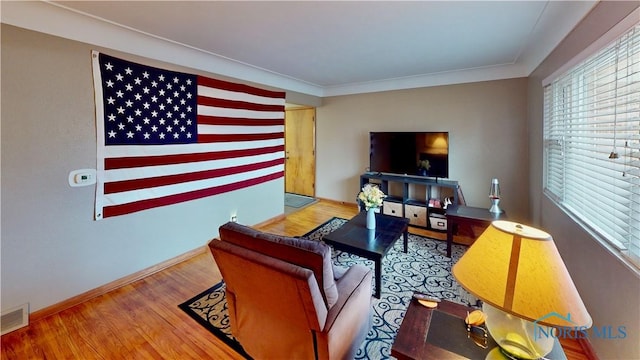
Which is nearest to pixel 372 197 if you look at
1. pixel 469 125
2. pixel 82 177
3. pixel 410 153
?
pixel 410 153

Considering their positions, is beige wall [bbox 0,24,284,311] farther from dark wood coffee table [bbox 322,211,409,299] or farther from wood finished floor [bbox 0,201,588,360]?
dark wood coffee table [bbox 322,211,409,299]

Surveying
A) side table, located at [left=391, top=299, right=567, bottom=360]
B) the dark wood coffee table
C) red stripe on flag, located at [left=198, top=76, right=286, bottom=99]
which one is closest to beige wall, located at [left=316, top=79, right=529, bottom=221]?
red stripe on flag, located at [left=198, top=76, right=286, bottom=99]

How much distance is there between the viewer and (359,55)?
3301mm

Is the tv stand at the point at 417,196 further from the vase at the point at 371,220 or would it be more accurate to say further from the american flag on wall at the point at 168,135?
the american flag on wall at the point at 168,135

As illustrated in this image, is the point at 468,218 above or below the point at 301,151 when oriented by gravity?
below

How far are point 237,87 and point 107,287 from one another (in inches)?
106

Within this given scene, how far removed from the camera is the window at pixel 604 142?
140 centimetres

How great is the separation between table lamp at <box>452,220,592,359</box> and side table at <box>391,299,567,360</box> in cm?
15

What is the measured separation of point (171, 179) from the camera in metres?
2.99

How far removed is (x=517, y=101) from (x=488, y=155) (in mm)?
837

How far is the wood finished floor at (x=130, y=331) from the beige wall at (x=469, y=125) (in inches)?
104

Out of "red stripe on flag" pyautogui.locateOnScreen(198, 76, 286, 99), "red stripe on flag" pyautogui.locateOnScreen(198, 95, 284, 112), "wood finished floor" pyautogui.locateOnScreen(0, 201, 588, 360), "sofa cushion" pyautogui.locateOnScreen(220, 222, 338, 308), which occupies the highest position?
"red stripe on flag" pyautogui.locateOnScreen(198, 76, 286, 99)

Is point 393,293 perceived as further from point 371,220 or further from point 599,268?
point 599,268

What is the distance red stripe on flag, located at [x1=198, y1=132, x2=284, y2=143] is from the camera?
3.28 m
